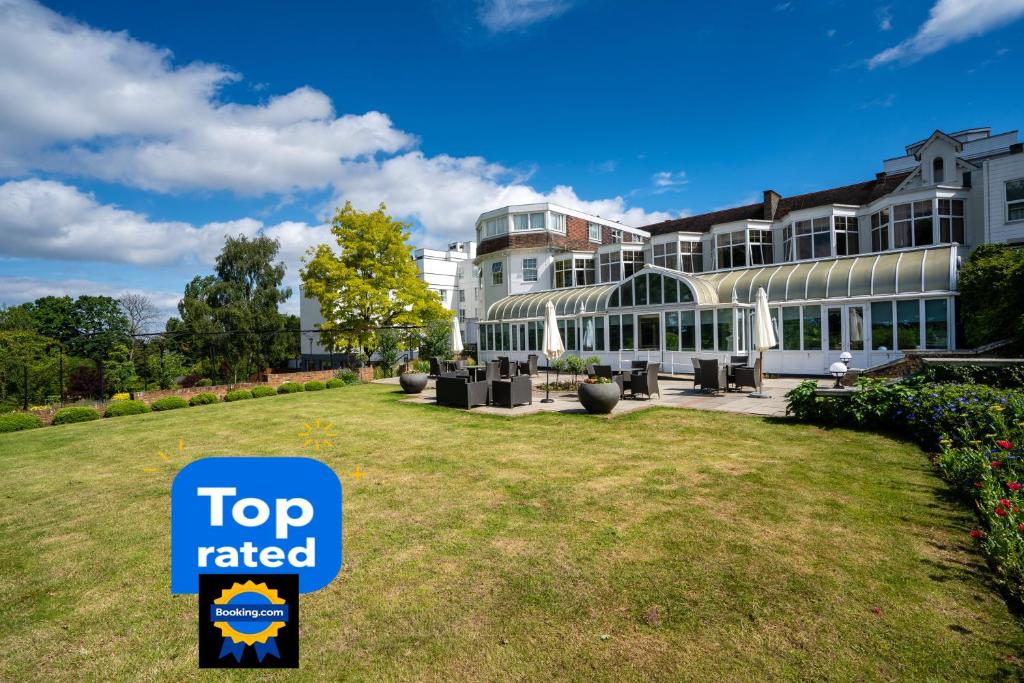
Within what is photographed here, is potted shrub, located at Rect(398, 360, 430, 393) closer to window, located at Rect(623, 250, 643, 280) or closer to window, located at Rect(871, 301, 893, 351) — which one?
window, located at Rect(871, 301, 893, 351)

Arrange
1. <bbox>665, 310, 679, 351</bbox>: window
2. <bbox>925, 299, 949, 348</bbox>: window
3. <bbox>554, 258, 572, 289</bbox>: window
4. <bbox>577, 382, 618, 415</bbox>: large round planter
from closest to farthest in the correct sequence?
<bbox>577, 382, 618, 415</bbox>: large round planter → <bbox>925, 299, 949, 348</bbox>: window → <bbox>665, 310, 679, 351</bbox>: window → <bbox>554, 258, 572, 289</bbox>: window

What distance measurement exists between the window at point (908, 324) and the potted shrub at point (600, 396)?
41.5 feet

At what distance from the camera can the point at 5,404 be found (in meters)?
14.9

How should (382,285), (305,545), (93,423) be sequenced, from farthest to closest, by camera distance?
(382,285) → (93,423) → (305,545)

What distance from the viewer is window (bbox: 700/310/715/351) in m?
20.1

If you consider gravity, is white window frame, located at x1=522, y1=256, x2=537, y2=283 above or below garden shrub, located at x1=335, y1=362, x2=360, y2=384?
above

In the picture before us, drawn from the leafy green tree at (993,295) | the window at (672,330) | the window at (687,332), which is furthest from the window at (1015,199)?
the window at (672,330)

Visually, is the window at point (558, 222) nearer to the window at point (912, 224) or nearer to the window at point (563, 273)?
the window at point (563, 273)

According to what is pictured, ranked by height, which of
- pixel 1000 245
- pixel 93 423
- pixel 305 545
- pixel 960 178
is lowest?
pixel 93 423

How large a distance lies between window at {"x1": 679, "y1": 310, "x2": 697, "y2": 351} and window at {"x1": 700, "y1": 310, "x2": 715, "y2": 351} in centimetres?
33

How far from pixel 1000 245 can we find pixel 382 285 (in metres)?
26.2

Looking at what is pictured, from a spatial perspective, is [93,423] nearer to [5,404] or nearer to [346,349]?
[5,404]

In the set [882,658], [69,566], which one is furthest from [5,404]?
[882,658]

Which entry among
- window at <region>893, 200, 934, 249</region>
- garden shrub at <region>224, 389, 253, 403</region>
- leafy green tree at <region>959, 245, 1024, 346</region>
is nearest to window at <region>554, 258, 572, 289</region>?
window at <region>893, 200, 934, 249</region>
